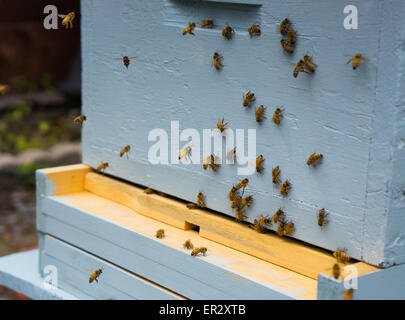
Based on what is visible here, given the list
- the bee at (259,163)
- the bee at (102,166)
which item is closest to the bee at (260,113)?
the bee at (259,163)

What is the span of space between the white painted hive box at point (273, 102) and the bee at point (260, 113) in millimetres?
18

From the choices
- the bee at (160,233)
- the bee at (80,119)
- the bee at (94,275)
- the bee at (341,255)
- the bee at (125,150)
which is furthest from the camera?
the bee at (80,119)

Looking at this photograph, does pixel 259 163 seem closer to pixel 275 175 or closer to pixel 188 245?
pixel 275 175

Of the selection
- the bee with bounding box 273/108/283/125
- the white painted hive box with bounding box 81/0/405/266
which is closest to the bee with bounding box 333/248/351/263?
the white painted hive box with bounding box 81/0/405/266

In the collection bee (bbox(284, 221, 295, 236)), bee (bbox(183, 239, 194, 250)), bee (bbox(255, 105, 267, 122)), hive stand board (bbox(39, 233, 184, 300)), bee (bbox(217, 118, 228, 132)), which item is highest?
bee (bbox(255, 105, 267, 122))

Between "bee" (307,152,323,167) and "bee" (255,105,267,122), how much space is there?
23cm

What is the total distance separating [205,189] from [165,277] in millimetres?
339

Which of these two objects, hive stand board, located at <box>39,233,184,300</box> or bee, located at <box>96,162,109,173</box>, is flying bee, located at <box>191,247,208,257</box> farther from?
bee, located at <box>96,162,109,173</box>

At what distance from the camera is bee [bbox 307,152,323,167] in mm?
1977

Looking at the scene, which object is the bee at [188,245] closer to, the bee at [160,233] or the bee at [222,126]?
the bee at [160,233]

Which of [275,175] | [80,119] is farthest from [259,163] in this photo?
[80,119]

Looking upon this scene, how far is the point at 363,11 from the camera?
179 cm

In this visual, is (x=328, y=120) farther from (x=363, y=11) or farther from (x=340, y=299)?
(x=340, y=299)

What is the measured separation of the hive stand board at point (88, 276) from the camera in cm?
239
